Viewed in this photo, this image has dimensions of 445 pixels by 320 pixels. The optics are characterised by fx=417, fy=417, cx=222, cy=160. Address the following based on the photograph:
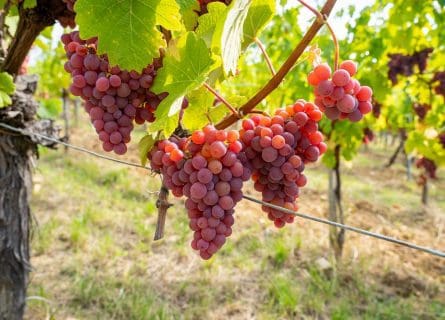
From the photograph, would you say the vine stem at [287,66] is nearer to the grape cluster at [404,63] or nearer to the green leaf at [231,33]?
the green leaf at [231,33]

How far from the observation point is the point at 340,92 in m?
0.84

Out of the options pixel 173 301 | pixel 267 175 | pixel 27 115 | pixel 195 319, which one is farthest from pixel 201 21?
pixel 173 301

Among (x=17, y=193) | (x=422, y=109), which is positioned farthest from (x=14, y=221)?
(x=422, y=109)

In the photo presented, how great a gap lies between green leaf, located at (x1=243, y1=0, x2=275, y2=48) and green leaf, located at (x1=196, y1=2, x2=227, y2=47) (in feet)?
0.33

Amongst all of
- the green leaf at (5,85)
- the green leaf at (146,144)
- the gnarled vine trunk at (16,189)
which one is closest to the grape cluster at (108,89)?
the green leaf at (146,144)

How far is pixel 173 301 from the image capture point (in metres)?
3.33

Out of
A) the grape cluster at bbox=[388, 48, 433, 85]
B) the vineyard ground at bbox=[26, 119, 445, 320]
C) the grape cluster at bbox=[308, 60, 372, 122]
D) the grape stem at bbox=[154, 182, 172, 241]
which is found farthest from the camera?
the grape cluster at bbox=[388, 48, 433, 85]

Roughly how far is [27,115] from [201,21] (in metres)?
1.40

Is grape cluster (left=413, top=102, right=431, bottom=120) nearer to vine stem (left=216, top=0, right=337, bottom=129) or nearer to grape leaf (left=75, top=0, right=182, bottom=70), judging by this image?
vine stem (left=216, top=0, right=337, bottom=129)

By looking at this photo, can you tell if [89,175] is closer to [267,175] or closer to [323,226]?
[323,226]

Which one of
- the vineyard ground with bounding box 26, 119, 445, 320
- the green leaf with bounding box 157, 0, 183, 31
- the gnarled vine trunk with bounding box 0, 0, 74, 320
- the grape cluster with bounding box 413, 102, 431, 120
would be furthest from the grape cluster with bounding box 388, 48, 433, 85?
the green leaf with bounding box 157, 0, 183, 31

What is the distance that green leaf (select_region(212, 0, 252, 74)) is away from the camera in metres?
0.70

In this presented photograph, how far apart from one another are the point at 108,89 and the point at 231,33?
0.37 m

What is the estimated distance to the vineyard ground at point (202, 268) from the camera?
3227 millimetres
